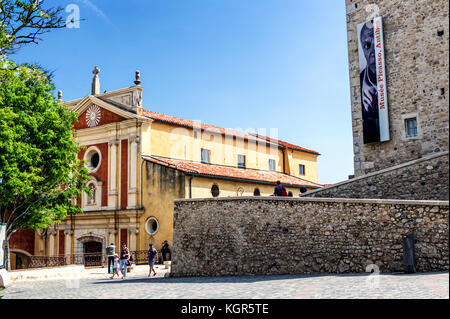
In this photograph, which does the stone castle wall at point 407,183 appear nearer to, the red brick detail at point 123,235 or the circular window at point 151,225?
the circular window at point 151,225

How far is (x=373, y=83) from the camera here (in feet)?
78.0

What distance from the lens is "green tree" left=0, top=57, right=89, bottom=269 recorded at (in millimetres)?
26359

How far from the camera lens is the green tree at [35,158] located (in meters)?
26.4

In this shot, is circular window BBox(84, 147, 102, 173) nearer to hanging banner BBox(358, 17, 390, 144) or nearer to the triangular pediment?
the triangular pediment

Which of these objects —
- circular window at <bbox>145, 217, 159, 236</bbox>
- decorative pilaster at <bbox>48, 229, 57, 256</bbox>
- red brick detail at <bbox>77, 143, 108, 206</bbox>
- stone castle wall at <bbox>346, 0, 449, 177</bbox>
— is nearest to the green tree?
red brick detail at <bbox>77, 143, 108, 206</bbox>

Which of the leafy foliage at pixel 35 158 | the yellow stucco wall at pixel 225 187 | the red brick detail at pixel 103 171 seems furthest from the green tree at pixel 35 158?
the yellow stucco wall at pixel 225 187

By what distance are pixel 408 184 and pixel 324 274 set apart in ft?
21.4

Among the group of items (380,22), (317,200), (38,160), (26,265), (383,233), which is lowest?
(26,265)

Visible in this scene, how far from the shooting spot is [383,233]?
55.0 ft

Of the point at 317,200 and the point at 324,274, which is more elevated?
the point at 317,200

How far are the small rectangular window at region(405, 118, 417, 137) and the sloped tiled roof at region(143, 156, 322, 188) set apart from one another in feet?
45.4

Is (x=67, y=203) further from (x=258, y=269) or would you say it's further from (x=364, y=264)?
(x=364, y=264)

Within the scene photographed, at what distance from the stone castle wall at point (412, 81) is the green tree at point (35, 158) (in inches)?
701
